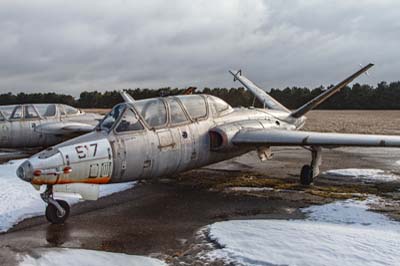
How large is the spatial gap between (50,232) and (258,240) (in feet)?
11.8

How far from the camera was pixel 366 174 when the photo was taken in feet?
44.0

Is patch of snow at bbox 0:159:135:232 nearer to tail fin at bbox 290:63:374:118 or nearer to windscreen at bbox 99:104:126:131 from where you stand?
windscreen at bbox 99:104:126:131

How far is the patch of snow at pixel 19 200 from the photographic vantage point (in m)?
8.40

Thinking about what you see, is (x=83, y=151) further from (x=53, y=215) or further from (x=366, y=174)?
(x=366, y=174)

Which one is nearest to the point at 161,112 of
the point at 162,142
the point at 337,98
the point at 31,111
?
the point at 162,142

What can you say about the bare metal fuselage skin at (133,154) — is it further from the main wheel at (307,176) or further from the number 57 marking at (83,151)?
the main wheel at (307,176)

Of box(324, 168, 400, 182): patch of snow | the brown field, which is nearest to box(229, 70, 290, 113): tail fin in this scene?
box(324, 168, 400, 182): patch of snow

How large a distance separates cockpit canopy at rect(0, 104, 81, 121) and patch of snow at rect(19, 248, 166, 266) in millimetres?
13254

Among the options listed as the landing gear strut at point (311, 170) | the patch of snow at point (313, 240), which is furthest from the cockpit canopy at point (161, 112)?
the patch of snow at point (313, 240)

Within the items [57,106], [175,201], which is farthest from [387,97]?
[175,201]

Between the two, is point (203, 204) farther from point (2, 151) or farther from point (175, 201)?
point (2, 151)

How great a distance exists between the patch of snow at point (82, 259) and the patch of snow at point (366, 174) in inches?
349

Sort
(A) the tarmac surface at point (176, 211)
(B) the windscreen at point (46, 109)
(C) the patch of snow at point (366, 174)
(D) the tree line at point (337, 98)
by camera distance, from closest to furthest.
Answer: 1. (A) the tarmac surface at point (176, 211)
2. (C) the patch of snow at point (366, 174)
3. (B) the windscreen at point (46, 109)
4. (D) the tree line at point (337, 98)

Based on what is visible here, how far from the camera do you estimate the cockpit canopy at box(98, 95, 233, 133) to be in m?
8.91
